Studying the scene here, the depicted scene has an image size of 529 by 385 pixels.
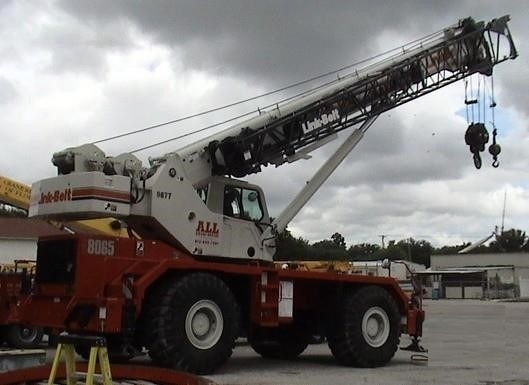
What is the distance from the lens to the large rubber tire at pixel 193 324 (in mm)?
11312

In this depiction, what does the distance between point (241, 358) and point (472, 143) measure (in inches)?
309

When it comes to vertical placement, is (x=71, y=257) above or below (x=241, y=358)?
above

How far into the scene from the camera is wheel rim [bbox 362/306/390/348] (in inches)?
557

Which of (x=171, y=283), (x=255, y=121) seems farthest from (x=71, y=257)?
(x=255, y=121)

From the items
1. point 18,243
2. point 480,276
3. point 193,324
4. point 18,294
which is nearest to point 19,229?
point 18,243

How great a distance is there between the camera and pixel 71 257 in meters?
11.6

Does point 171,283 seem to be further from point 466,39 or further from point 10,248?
point 10,248

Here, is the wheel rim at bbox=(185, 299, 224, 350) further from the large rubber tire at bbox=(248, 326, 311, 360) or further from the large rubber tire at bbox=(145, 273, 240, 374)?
the large rubber tire at bbox=(248, 326, 311, 360)

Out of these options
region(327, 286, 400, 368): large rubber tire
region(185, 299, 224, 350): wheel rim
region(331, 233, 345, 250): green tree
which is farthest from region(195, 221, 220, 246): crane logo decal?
region(331, 233, 345, 250): green tree

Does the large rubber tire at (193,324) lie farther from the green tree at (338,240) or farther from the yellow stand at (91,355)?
the green tree at (338,240)

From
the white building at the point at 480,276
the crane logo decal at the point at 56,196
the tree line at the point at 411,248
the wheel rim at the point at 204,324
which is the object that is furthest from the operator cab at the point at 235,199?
the tree line at the point at 411,248

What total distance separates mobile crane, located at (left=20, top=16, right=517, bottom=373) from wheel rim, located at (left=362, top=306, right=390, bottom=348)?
2 cm

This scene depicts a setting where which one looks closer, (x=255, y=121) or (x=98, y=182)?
(x=98, y=182)

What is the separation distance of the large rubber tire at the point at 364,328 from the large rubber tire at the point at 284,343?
1275mm
